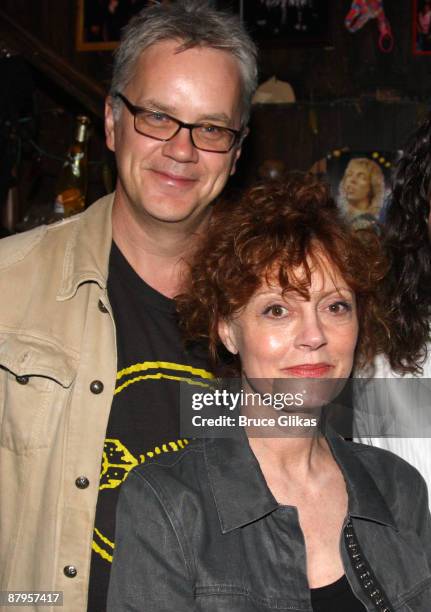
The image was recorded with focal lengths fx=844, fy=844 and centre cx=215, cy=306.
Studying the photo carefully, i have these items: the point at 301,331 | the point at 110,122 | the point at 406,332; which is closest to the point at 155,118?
the point at 110,122

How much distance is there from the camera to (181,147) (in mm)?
1940

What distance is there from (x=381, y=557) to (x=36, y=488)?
770mm

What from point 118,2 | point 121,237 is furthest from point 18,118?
point 121,237

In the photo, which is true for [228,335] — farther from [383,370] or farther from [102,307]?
[383,370]

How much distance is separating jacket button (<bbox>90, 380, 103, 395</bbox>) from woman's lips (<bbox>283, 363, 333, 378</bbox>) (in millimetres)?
487

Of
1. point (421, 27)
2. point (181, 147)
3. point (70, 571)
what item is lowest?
point (70, 571)

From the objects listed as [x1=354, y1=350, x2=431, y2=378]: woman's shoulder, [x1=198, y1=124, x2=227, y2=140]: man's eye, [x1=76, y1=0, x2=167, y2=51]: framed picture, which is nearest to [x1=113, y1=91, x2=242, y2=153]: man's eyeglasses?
[x1=198, y1=124, x2=227, y2=140]: man's eye

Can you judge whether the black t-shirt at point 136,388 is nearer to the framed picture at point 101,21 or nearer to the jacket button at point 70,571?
the jacket button at point 70,571

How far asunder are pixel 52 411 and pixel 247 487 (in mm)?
539

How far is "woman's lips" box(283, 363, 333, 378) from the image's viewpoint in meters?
1.59

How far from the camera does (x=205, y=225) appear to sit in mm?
2074

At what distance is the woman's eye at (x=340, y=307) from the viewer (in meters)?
1.67

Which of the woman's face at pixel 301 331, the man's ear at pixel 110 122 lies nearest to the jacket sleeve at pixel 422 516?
the woman's face at pixel 301 331

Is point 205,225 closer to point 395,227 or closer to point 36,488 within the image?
point 395,227
